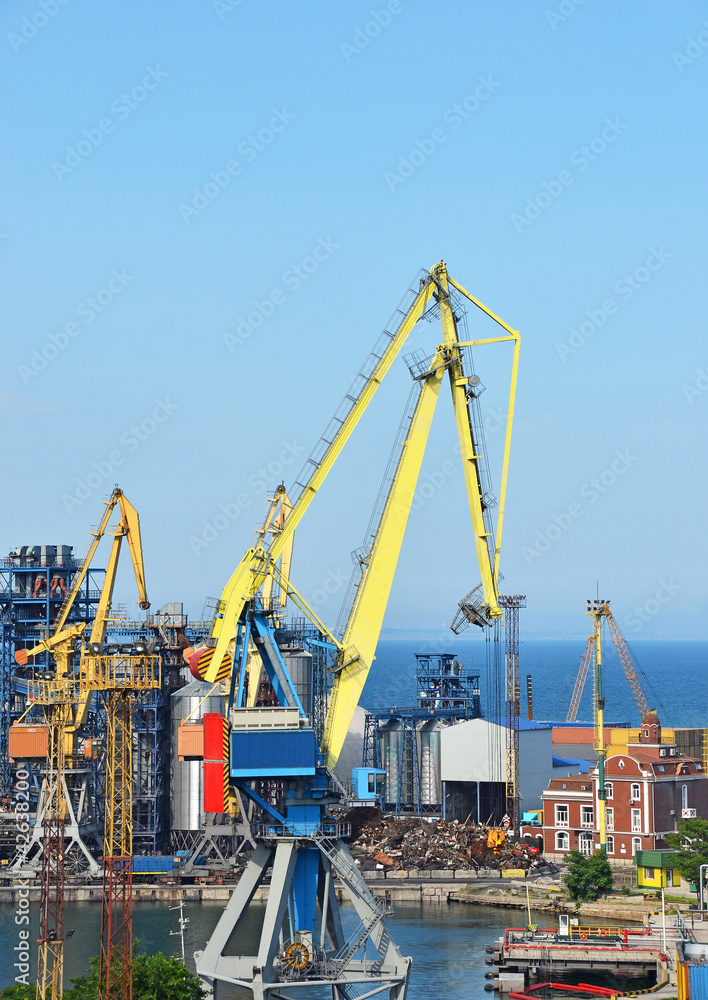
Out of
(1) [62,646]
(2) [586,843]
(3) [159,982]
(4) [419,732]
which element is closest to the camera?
(3) [159,982]

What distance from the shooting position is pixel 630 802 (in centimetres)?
7850

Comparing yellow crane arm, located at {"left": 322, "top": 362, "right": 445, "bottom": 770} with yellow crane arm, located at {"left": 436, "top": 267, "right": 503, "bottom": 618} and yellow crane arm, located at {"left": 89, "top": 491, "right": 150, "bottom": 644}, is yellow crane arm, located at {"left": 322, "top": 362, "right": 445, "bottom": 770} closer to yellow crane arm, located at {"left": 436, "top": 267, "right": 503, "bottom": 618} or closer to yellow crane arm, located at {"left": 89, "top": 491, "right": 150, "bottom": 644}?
yellow crane arm, located at {"left": 436, "top": 267, "right": 503, "bottom": 618}

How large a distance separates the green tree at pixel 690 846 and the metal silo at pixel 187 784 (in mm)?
24568

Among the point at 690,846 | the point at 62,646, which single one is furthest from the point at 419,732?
the point at 690,846

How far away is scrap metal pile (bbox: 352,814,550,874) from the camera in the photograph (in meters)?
81.0

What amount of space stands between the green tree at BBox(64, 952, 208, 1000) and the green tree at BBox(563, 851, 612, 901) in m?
28.9

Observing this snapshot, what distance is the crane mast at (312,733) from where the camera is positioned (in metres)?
46.5

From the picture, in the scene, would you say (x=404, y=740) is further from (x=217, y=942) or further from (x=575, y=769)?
(x=217, y=942)

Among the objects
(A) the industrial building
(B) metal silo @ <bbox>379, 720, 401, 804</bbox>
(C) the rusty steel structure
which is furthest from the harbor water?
(B) metal silo @ <bbox>379, 720, 401, 804</bbox>

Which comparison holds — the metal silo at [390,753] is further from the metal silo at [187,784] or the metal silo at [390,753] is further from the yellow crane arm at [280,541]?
the yellow crane arm at [280,541]

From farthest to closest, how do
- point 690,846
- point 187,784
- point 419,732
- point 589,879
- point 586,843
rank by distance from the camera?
point 419,732, point 187,784, point 586,843, point 690,846, point 589,879

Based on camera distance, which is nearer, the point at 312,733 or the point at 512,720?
the point at 312,733

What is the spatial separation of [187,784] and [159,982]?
39.9m

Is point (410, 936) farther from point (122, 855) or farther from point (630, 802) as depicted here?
point (122, 855)
